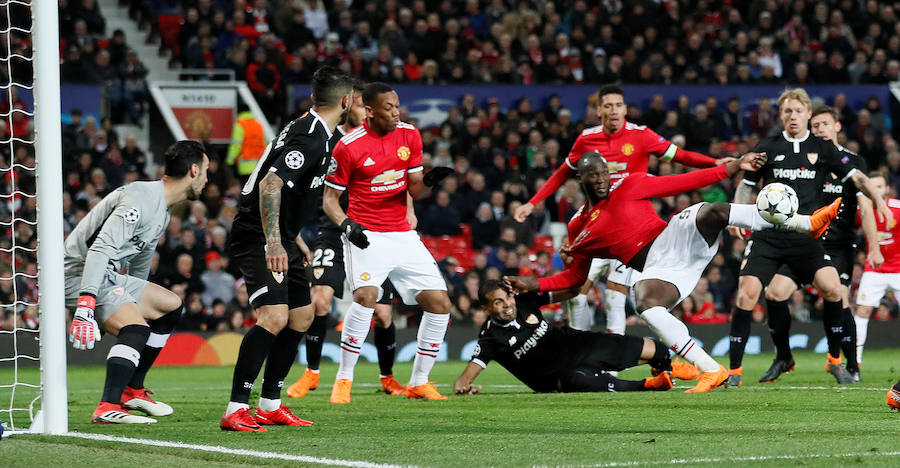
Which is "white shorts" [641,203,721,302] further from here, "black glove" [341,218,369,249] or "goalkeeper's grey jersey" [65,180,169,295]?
"goalkeeper's grey jersey" [65,180,169,295]

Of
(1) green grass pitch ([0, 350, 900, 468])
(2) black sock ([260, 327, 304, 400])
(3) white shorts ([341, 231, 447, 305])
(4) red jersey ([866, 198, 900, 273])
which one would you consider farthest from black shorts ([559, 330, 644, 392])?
(4) red jersey ([866, 198, 900, 273])

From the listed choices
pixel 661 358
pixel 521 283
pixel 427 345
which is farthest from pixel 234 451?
pixel 661 358

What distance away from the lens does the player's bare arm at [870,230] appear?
10289 mm

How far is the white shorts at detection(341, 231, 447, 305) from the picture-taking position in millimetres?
9023

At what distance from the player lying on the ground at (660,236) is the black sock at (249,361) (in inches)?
97.8

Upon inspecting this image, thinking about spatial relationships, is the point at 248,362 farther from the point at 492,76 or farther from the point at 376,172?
the point at 492,76

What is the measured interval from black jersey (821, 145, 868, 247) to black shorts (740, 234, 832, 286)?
471 mm

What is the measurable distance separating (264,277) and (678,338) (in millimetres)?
3043

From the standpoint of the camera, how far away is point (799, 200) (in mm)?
9773

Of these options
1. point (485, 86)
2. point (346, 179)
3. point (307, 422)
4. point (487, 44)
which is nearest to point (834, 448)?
point (307, 422)

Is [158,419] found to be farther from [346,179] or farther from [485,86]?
[485,86]

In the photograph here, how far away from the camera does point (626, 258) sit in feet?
28.8

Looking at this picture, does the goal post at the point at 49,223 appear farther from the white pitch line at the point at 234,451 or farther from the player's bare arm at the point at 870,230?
the player's bare arm at the point at 870,230

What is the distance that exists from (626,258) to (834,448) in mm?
3519
